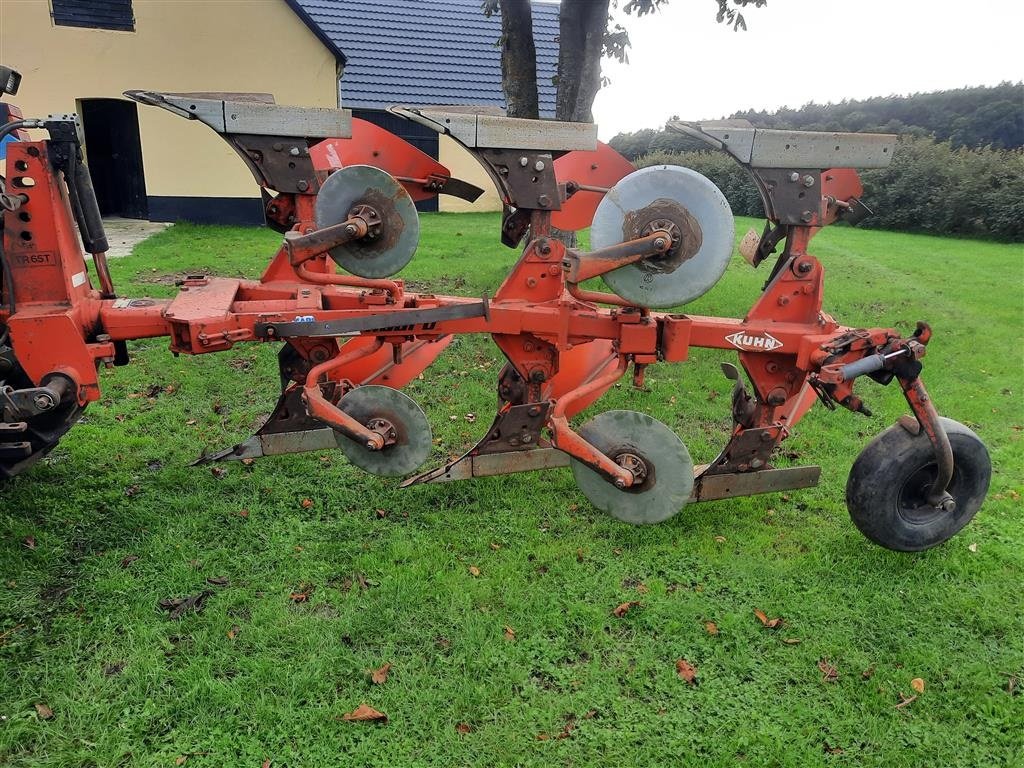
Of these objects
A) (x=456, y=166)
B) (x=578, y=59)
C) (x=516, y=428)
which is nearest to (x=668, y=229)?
(x=516, y=428)

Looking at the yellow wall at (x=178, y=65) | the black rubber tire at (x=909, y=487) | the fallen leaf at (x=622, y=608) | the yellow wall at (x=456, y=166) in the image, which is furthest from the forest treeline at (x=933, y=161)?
the fallen leaf at (x=622, y=608)

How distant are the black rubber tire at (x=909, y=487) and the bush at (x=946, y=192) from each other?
499 inches

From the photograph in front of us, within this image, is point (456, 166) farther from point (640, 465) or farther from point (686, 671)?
point (686, 671)

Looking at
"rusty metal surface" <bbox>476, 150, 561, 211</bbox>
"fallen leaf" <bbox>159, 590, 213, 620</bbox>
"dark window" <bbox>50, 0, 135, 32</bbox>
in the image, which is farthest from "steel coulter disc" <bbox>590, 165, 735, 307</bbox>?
"dark window" <bbox>50, 0, 135, 32</bbox>

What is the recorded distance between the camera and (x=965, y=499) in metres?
3.66

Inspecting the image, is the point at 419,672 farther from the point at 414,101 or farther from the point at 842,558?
the point at 414,101

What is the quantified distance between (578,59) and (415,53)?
11.1 metres

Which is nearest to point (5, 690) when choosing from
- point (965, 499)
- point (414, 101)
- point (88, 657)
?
point (88, 657)

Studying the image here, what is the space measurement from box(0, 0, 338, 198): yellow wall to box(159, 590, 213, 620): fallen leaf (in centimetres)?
1217

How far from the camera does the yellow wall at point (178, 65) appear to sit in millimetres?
12469

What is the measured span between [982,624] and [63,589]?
13.8 feet

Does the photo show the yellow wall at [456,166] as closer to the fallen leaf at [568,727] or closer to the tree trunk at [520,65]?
the tree trunk at [520,65]

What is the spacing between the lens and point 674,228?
3.36 meters

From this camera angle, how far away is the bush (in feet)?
50.3
